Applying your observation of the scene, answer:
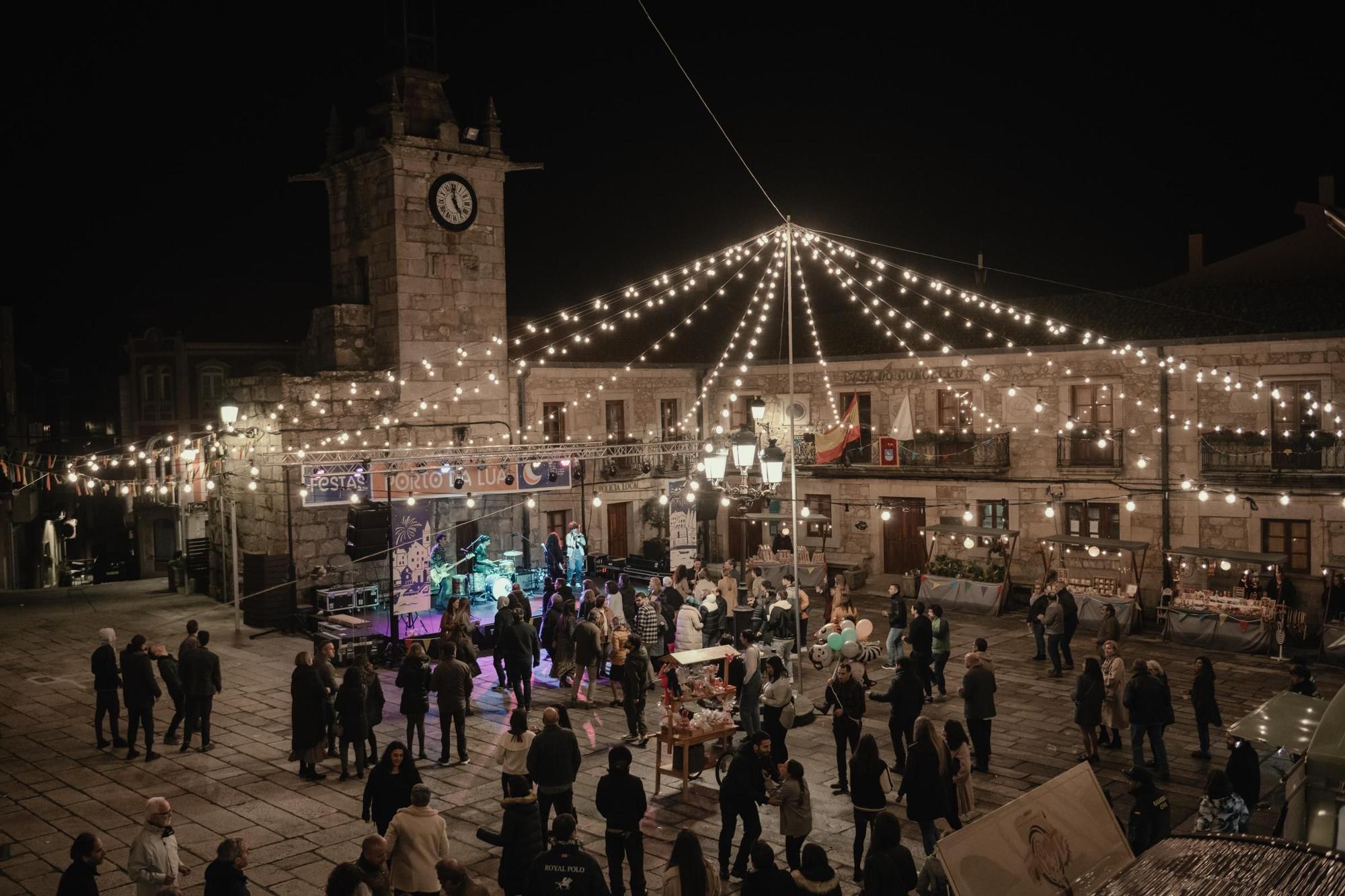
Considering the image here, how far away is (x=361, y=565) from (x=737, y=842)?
12.3 m

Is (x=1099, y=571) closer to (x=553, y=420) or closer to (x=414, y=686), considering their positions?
(x=553, y=420)

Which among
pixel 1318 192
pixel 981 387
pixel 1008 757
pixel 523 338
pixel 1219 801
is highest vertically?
pixel 1318 192

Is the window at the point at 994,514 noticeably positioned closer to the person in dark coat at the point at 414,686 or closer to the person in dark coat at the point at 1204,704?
the person in dark coat at the point at 1204,704

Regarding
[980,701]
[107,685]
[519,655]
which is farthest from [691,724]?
[107,685]

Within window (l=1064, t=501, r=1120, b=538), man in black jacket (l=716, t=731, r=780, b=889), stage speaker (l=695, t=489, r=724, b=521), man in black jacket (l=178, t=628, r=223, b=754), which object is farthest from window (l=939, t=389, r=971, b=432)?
man in black jacket (l=178, t=628, r=223, b=754)

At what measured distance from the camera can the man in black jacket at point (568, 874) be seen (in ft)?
20.4

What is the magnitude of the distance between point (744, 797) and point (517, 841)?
1755 mm

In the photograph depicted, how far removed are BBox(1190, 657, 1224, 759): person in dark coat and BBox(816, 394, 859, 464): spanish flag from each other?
425 inches

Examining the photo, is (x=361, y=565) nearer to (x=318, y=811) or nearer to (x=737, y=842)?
(x=318, y=811)

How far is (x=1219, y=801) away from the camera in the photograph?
7.64 meters

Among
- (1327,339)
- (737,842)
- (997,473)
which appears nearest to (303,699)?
(737,842)

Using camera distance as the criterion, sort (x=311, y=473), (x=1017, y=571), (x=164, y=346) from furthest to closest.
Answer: (x=164, y=346)
(x=1017, y=571)
(x=311, y=473)

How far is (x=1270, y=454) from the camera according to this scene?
62.3ft

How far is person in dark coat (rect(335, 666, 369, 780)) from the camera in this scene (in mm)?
10516
